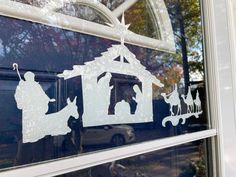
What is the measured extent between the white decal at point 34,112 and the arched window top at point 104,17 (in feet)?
0.56

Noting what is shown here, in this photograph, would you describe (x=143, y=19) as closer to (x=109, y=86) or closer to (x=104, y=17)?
(x=104, y=17)

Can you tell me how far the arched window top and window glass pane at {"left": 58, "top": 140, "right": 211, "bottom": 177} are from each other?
430 millimetres

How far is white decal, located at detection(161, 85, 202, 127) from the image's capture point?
3.89 feet

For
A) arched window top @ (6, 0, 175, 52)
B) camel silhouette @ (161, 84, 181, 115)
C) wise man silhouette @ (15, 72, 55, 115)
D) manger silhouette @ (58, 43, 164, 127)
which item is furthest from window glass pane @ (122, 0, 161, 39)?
wise man silhouette @ (15, 72, 55, 115)

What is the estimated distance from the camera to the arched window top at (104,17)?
767 millimetres

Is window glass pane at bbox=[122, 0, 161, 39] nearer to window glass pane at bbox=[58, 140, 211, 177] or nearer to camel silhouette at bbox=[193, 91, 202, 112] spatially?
camel silhouette at bbox=[193, 91, 202, 112]

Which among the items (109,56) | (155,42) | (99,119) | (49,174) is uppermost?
(155,42)

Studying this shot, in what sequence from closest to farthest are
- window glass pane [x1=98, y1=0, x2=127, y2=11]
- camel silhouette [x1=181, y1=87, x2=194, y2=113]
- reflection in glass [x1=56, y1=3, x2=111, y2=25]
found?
reflection in glass [x1=56, y1=3, x2=111, y2=25] < window glass pane [x1=98, y1=0, x2=127, y2=11] < camel silhouette [x1=181, y1=87, x2=194, y2=113]

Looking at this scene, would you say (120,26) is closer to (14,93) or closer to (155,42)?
(155,42)

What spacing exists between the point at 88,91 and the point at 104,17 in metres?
0.28

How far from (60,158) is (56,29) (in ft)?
1.18

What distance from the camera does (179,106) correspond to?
1238 mm

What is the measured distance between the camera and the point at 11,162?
663 millimetres

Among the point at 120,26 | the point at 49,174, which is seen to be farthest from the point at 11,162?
the point at 120,26
